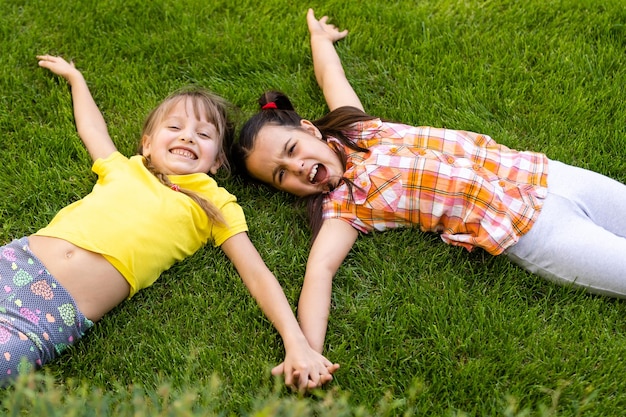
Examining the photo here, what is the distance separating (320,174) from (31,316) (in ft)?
4.72

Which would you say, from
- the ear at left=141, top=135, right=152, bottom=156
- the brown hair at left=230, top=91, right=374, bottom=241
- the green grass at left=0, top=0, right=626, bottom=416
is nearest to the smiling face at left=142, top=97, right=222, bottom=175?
the ear at left=141, top=135, right=152, bottom=156

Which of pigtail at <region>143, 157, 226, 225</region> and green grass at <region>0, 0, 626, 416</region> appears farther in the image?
pigtail at <region>143, 157, 226, 225</region>

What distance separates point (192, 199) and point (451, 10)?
2.21 metres

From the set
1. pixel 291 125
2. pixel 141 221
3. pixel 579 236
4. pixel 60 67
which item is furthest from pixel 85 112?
pixel 579 236

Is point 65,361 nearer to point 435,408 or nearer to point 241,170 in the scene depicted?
point 241,170

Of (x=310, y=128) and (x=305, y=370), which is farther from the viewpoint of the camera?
(x=310, y=128)

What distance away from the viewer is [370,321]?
2.80 m

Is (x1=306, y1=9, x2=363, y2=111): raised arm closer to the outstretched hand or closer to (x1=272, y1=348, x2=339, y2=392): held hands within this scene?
the outstretched hand

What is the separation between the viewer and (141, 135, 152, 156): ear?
10.6ft

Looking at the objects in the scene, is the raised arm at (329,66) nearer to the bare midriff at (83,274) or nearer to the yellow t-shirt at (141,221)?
the yellow t-shirt at (141,221)

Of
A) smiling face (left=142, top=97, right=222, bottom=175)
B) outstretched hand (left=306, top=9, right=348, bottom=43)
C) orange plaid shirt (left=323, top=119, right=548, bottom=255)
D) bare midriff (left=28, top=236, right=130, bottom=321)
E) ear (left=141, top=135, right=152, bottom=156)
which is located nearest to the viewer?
bare midriff (left=28, top=236, right=130, bottom=321)

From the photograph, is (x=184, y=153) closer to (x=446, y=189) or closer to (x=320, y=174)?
(x=320, y=174)

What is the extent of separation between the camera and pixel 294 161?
3.14 m

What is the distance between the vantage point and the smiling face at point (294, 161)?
3154mm
